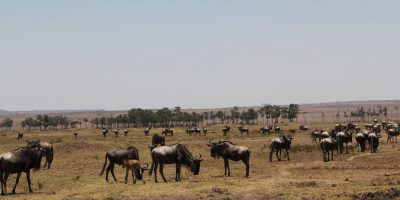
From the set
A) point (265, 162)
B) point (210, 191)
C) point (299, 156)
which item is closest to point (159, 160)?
point (210, 191)

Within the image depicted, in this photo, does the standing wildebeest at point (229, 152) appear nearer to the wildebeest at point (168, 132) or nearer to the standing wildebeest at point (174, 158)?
the standing wildebeest at point (174, 158)

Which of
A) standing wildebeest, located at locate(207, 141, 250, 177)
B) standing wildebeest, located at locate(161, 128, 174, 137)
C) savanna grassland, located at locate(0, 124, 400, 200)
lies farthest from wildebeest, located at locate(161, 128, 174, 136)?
standing wildebeest, located at locate(207, 141, 250, 177)

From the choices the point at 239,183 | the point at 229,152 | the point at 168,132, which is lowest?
the point at 168,132

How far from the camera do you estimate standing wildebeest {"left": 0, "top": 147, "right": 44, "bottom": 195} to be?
23.5m

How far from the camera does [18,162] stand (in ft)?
→ 78.6

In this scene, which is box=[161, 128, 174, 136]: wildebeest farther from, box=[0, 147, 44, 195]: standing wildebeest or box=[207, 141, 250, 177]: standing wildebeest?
box=[0, 147, 44, 195]: standing wildebeest

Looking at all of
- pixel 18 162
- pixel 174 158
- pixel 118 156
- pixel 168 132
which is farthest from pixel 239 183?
pixel 168 132

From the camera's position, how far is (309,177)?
28453mm

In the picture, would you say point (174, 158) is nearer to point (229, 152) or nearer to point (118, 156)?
point (118, 156)

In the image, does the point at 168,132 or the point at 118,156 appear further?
the point at 168,132

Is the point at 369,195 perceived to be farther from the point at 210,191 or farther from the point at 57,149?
the point at 57,149

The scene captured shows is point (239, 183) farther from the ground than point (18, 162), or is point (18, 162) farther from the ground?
point (18, 162)

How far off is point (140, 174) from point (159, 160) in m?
1.42

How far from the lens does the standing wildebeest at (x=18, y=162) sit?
2347 centimetres
